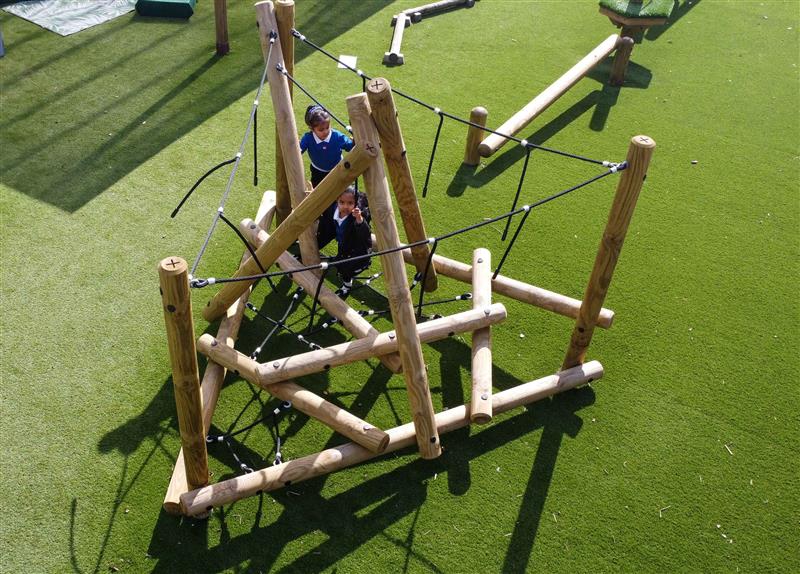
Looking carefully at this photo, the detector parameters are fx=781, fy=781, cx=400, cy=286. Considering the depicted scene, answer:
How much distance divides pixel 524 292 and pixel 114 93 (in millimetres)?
4885

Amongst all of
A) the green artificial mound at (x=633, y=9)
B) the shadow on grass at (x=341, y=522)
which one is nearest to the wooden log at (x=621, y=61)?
the green artificial mound at (x=633, y=9)

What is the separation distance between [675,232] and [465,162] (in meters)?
1.99

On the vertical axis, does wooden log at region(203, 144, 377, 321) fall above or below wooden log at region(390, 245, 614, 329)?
above

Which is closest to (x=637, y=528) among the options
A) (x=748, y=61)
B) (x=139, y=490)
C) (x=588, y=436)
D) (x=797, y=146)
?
(x=588, y=436)

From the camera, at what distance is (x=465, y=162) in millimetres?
7359

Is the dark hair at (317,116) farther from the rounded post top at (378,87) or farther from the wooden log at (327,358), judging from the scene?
the wooden log at (327,358)

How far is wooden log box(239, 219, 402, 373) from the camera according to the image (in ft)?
16.2

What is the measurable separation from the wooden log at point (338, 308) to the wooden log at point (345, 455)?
0.44 m

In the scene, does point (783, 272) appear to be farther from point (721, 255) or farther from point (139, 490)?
point (139, 490)

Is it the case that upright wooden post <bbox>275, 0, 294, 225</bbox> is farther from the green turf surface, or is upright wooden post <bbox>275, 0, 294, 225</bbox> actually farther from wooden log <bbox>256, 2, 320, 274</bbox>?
the green turf surface

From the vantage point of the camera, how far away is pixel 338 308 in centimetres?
510

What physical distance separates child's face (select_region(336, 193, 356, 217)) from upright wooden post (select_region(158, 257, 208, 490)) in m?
1.58

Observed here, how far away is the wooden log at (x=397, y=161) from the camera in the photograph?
13.8 feet

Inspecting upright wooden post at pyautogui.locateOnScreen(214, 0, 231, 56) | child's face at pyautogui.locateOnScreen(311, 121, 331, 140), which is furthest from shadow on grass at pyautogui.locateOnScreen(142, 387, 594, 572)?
upright wooden post at pyautogui.locateOnScreen(214, 0, 231, 56)
